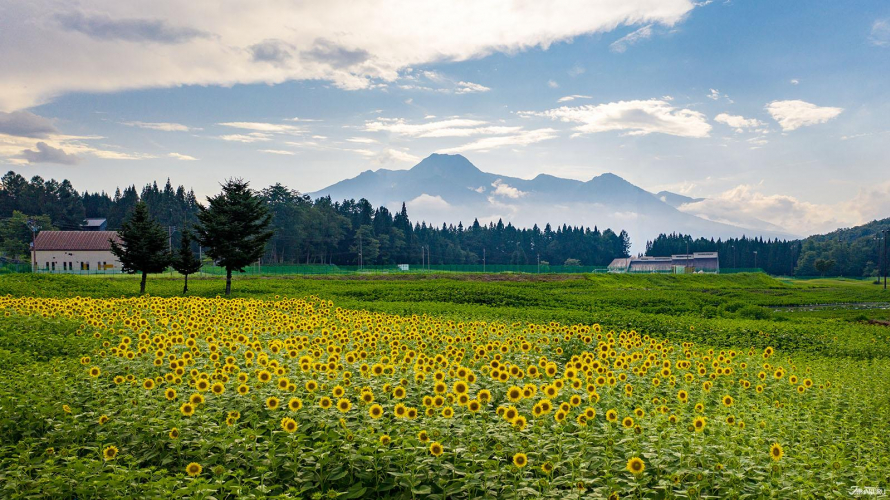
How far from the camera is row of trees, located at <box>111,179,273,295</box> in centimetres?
3084

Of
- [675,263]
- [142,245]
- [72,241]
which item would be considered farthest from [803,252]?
[72,241]

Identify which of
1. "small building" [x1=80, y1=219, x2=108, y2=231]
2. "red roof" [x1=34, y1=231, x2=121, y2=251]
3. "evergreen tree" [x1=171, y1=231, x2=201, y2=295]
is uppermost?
"small building" [x1=80, y1=219, x2=108, y2=231]

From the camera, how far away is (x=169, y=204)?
112 m

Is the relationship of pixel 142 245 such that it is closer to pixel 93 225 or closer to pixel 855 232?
pixel 93 225

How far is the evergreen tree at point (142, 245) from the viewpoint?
102 ft

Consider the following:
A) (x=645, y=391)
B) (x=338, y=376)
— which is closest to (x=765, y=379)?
(x=645, y=391)

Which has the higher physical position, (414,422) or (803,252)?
(803,252)

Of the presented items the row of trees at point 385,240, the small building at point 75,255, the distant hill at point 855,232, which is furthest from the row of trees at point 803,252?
the small building at point 75,255

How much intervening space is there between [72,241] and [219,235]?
62.1 m

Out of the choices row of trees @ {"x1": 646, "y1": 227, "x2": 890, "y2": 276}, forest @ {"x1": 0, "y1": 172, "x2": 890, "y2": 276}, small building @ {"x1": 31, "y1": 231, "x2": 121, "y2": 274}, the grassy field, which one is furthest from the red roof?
row of trees @ {"x1": 646, "y1": 227, "x2": 890, "y2": 276}

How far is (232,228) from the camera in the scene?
3070 centimetres

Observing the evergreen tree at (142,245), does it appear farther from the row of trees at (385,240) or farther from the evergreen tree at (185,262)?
the row of trees at (385,240)

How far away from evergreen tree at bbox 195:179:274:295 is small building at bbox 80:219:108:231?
8785cm

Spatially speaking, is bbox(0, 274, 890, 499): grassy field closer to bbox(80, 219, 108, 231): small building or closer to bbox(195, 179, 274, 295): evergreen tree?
bbox(195, 179, 274, 295): evergreen tree
